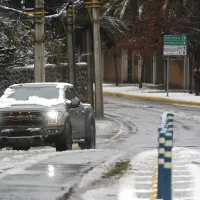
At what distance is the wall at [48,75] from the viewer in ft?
101

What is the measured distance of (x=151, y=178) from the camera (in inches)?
479

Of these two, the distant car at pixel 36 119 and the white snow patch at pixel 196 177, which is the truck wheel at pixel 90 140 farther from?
the white snow patch at pixel 196 177

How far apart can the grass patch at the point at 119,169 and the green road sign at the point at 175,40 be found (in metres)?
29.0

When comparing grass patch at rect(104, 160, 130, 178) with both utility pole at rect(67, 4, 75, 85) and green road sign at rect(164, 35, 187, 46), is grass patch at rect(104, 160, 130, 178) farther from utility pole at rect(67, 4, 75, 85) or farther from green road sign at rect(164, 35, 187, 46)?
green road sign at rect(164, 35, 187, 46)

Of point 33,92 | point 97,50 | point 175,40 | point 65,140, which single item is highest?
point 175,40

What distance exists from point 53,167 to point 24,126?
171 inches

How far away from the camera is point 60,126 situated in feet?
57.5

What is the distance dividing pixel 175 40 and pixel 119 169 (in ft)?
100

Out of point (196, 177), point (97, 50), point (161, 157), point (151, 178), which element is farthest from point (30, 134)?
point (97, 50)

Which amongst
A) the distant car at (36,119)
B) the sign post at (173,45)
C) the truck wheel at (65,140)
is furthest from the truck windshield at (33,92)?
the sign post at (173,45)

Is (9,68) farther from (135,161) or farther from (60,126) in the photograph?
(135,161)

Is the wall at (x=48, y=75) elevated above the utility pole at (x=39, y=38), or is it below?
below

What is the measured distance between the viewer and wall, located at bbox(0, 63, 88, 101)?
30834mm

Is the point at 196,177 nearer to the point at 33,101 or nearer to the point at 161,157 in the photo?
the point at 161,157
